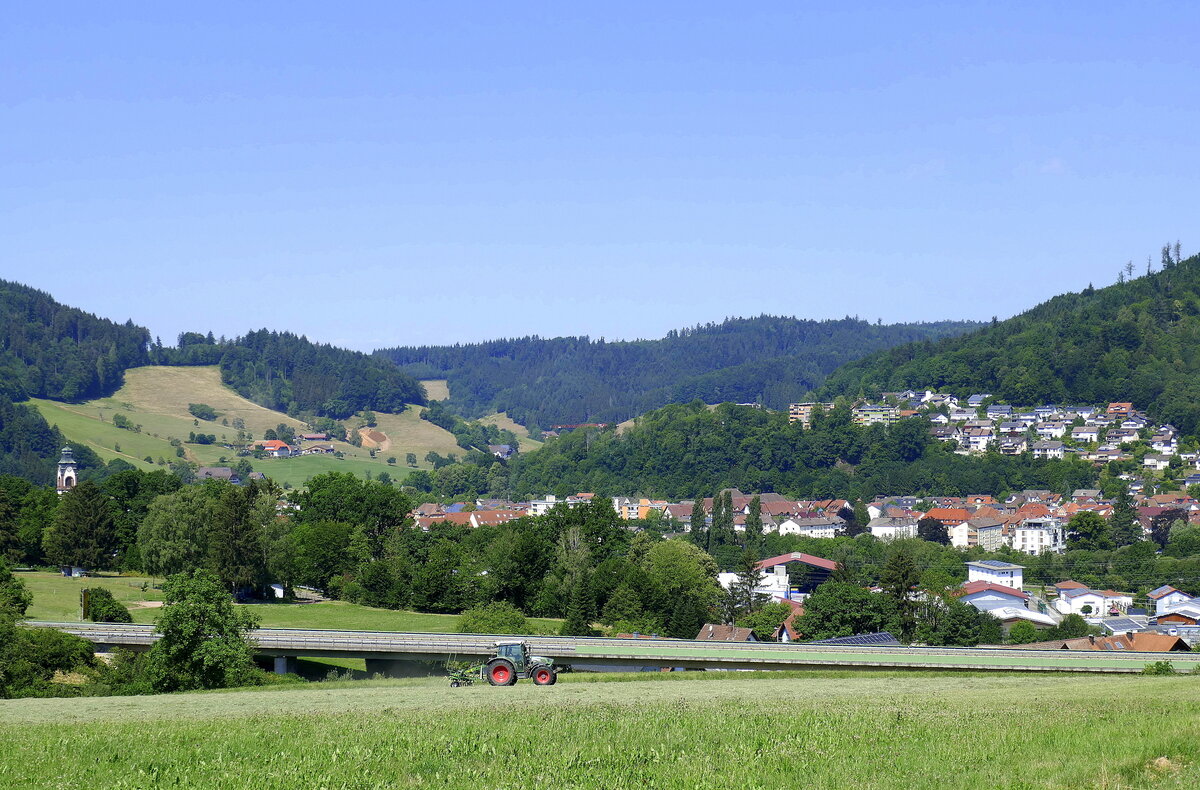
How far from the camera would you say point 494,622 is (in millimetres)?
72938

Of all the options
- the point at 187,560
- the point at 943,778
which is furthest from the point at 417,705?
the point at 187,560

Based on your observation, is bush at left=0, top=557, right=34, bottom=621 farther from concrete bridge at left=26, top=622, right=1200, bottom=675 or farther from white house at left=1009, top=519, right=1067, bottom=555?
white house at left=1009, top=519, right=1067, bottom=555

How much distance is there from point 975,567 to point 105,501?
85.6m

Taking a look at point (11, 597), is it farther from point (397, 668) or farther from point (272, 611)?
point (272, 611)

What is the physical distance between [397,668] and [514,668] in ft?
69.7

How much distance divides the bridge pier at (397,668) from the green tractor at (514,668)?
60.3 ft

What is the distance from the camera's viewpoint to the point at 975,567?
429 ft

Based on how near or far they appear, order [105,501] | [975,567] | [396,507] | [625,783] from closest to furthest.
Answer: [625,783], [105,501], [396,507], [975,567]

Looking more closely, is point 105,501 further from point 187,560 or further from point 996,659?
point 996,659

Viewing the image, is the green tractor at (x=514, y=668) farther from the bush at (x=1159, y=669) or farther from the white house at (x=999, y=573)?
the white house at (x=999, y=573)

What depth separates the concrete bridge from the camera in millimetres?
46969

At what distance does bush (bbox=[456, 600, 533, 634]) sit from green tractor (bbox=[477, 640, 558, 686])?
34.0m

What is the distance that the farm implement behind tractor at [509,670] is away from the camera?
3622 cm

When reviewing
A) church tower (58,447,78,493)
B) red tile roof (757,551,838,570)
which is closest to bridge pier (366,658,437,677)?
red tile roof (757,551,838,570)
